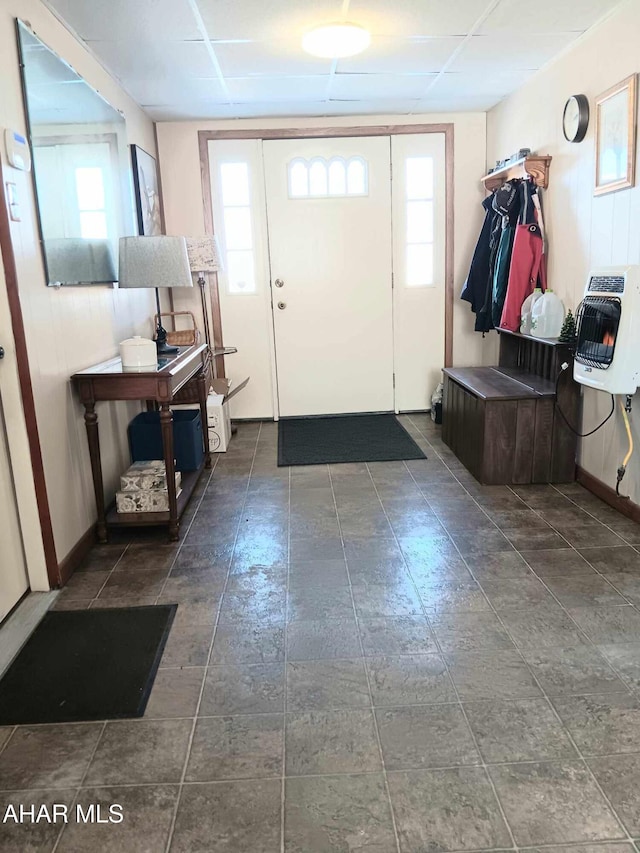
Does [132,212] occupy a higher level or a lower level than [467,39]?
lower

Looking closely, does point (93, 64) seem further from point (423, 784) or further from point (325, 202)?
point (423, 784)

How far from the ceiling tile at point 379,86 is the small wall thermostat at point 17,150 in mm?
2138

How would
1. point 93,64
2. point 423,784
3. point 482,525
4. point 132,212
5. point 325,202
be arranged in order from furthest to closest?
point 325,202 → point 132,212 → point 93,64 → point 482,525 → point 423,784

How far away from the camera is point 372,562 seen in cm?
269

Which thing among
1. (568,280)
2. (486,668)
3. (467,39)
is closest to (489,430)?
(568,280)

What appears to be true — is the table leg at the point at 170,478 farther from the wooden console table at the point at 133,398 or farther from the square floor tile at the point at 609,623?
the square floor tile at the point at 609,623

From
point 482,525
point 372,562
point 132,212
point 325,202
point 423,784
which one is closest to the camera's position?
point 423,784

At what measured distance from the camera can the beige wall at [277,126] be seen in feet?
15.8

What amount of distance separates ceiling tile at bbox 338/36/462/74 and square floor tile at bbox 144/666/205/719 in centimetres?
Result: 312

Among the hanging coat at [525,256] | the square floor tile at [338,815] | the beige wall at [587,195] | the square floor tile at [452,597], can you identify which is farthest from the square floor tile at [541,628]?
the hanging coat at [525,256]

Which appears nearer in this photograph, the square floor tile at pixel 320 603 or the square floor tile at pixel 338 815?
the square floor tile at pixel 338 815

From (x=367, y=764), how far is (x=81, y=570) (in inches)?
64.0

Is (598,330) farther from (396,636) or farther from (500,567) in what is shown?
(396,636)

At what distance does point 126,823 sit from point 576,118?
364 centimetres
